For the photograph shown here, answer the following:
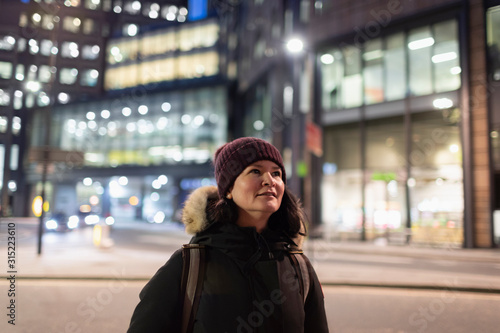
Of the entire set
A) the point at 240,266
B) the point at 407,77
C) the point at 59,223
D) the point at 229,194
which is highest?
the point at 407,77

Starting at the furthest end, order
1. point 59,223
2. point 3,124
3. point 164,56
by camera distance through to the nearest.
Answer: point 164,56 < point 59,223 < point 3,124

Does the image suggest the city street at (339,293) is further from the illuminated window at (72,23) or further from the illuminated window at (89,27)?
the illuminated window at (72,23)

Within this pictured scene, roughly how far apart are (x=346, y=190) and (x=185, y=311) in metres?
21.9

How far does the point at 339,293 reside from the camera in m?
8.58

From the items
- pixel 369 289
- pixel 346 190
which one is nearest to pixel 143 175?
pixel 346 190

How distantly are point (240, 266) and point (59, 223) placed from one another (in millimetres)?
23616

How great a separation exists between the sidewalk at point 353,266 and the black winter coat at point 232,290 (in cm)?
784

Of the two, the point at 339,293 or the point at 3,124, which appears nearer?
the point at 3,124

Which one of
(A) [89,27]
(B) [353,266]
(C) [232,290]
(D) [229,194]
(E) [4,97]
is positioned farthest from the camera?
(B) [353,266]

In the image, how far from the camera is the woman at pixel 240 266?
1.84 metres

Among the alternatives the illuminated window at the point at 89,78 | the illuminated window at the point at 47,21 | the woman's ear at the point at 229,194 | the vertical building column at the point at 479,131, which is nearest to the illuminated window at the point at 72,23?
the illuminated window at the point at 47,21

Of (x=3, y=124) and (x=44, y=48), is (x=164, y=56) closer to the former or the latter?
(x=44, y=48)

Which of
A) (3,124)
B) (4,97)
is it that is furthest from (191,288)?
(4,97)

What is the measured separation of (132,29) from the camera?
57.9 m
